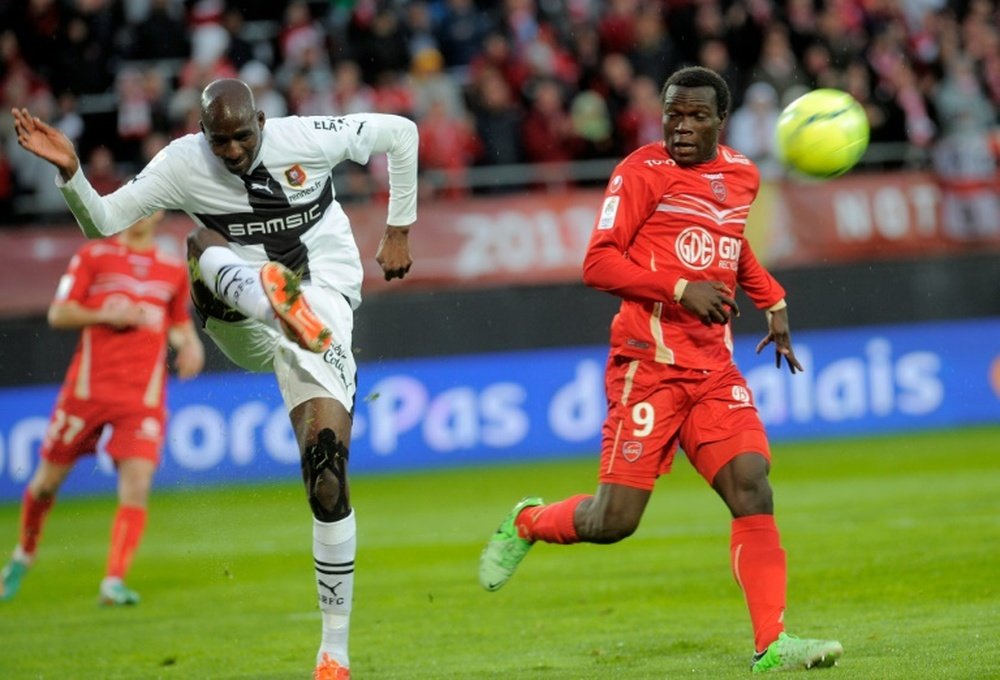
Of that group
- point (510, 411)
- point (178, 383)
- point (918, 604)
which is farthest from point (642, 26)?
point (918, 604)

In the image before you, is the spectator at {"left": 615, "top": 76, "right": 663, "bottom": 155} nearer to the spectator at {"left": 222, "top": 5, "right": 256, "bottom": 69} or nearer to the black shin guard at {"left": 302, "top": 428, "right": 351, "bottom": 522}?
the spectator at {"left": 222, "top": 5, "right": 256, "bottom": 69}

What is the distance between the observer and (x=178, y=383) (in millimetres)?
14969

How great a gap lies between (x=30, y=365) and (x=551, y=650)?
8.68 metres

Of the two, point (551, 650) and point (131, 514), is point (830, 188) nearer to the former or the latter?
point (131, 514)

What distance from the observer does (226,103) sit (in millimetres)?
6547

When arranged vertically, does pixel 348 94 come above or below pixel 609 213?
above

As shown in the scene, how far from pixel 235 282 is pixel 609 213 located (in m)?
1.45

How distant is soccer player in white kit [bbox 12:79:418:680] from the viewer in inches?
257

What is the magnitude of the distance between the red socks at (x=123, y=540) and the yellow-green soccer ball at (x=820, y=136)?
14.8ft

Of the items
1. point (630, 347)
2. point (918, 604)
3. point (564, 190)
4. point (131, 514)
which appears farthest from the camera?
point (564, 190)

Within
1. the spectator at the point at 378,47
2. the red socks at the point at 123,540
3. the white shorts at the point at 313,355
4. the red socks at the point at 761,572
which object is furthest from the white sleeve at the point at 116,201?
the spectator at the point at 378,47

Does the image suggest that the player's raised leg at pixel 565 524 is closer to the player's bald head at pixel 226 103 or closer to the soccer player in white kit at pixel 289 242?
the soccer player in white kit at pixel 289 242

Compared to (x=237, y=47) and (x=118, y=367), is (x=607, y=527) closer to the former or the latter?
(x=118, y=367)

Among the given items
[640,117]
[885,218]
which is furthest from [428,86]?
[885,218]
